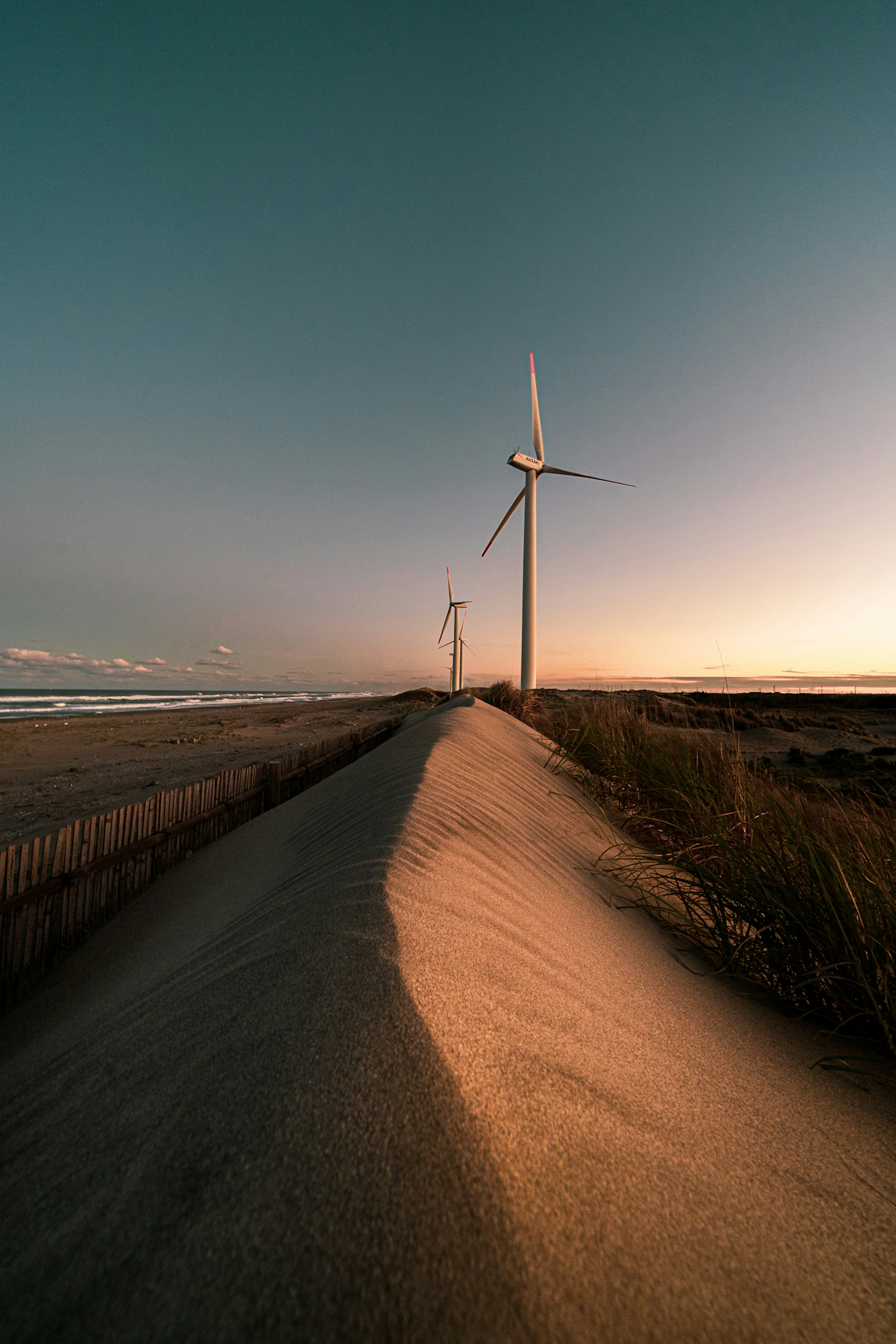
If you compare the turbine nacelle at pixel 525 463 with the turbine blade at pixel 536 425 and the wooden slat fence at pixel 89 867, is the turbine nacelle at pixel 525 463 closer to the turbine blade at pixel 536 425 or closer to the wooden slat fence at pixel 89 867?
the turbine blade at pixel 536 425

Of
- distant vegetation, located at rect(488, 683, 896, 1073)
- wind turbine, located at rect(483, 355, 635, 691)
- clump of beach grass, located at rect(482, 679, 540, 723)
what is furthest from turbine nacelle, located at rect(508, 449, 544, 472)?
distant vegetation, located at rect(488, 683, 896, 1073)

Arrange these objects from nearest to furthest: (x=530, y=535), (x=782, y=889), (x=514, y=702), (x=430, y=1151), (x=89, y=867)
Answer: (x=430, y=1151)
(x=782, y=889)
(x=89, y=867)
(x=514, y=702)
(x=530, y=535)

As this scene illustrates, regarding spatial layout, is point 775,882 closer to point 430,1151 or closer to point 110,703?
point 430,1151

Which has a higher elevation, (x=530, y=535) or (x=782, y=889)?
(x=530, y=535)

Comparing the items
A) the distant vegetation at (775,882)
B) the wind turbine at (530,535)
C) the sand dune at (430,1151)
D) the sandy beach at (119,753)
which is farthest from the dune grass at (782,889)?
the wind turbine at (530,535)

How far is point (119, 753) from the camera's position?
1203 cm

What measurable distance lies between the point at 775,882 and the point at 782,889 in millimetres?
43

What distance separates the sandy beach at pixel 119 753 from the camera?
23.1 ft

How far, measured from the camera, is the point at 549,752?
581cm

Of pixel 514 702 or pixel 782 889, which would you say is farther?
pixel 514 702

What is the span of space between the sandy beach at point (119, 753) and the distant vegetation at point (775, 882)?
5.21 m

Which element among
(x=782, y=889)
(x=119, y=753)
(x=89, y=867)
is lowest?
(x=119, y=753)

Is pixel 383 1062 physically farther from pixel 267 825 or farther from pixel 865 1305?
pixel 267 825

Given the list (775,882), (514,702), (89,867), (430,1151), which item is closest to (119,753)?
(514,702)
